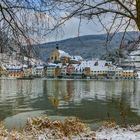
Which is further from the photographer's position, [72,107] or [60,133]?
[72,107]

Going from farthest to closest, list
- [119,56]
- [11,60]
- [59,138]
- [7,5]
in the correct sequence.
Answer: [119,56] < [59,138] < [11,60] < [7,5]

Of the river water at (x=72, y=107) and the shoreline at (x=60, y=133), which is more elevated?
the shoreline at (x=60, y=133)

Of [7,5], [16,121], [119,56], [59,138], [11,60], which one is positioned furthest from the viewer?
[16,121]

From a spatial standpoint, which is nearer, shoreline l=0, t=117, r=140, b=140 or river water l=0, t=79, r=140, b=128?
shoreline l=0, t=117, r=140, b=140

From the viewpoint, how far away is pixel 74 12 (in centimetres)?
1056

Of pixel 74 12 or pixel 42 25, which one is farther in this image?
pixel 74 12

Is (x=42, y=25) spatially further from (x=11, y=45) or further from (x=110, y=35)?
(x=110, y=35)

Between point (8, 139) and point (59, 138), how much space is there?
5.32 ft

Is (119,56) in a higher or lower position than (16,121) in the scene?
higher

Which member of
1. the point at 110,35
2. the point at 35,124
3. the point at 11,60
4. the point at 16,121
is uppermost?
the point at 110,35

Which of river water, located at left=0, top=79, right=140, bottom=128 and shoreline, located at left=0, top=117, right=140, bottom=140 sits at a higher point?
shoreline, located at left=0, top=117, right=140, bottom=140

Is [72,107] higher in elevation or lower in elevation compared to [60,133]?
lower

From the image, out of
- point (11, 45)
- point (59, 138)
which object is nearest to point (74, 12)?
point (11, 45)

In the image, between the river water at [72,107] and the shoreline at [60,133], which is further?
the river water at [72,107]
